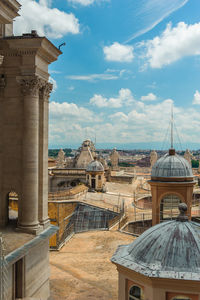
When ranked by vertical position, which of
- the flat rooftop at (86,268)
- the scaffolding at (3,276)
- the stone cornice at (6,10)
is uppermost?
the stone cornice at (6,10)

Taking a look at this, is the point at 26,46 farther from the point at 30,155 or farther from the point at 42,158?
the point at 42,158

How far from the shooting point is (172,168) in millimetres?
19891

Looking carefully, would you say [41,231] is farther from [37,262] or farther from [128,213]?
[128,213]

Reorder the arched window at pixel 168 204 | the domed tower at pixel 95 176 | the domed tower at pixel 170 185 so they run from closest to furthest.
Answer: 1. the domed tower at pixel 170 185
2. the arched window at pixel 168 204
3. the domed tower at pixel 95 176

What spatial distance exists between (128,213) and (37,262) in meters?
23.4

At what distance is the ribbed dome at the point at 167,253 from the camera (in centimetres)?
783

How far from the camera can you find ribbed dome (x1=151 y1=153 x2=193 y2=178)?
1984 centimetres

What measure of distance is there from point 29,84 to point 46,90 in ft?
4.39

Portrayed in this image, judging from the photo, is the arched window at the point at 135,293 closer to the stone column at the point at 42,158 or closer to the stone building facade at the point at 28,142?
the stone building facade at the point at 28,142

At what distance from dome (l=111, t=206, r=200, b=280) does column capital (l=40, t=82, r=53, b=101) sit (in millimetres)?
9622

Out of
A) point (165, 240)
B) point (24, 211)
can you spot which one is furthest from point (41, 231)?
point (165, 240)

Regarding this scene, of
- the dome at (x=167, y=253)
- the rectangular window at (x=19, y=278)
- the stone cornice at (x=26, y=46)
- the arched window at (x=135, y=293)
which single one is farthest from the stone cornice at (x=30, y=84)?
the arched window at (x=135, y=293)

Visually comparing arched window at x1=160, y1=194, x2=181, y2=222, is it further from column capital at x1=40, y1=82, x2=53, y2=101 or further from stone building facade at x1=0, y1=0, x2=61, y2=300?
column capital at x1=40, y1=82, x2=53, y2=101

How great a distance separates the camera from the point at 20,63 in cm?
1517
